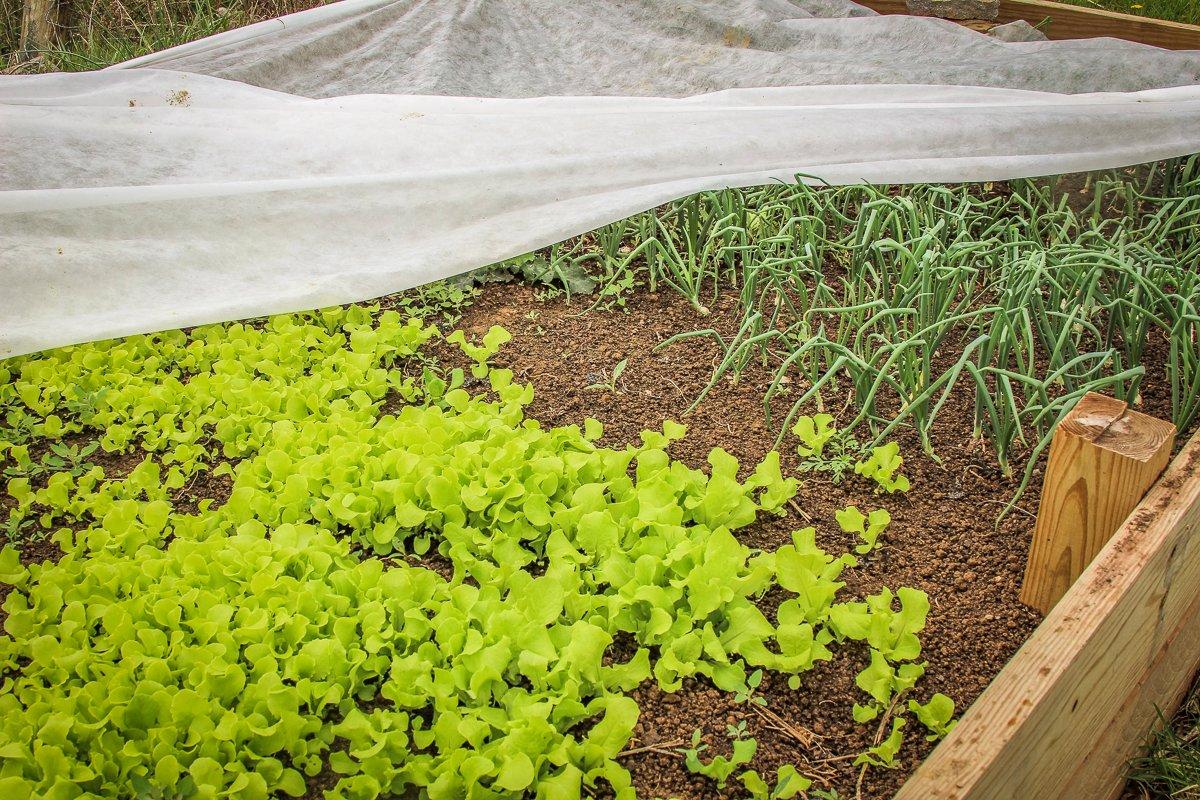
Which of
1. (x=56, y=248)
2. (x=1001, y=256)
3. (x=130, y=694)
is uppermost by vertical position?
(x=56, y=248)

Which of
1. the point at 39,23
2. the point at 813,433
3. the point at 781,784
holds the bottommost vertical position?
A: the point at 781,784

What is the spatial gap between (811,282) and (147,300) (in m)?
1.63

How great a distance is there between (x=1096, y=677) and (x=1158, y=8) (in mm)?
3677

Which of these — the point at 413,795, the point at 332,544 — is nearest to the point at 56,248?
the point at 332,544

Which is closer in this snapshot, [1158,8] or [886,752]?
[886,752]

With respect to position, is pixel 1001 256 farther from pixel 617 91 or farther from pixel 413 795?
pixel 413 795

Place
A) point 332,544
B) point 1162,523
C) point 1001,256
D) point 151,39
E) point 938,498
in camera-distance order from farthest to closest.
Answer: point 151,39
point 1001,256
point 938,498
point 332,544
point 1162,523

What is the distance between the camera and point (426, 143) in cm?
231

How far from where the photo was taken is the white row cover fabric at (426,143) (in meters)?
2.09

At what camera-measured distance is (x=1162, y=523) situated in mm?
1313

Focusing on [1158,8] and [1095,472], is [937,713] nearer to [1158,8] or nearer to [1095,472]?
[1095,472]

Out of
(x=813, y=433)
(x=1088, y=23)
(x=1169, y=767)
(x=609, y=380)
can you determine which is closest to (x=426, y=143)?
(x=609, y=380)

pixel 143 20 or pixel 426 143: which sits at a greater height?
pixel 143 20

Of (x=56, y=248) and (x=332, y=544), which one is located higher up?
(x=56, y=248)
